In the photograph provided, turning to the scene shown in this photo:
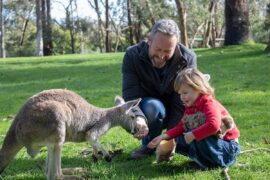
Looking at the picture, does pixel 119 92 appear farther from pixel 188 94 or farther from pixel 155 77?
pixel 188 94

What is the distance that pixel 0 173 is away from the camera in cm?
421

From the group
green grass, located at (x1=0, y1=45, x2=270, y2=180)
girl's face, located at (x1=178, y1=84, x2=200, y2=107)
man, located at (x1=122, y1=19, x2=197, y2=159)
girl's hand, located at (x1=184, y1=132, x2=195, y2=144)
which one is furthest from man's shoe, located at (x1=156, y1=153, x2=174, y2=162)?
girl's face, located at (x1=178, y1=84, x2=200, y2=107)

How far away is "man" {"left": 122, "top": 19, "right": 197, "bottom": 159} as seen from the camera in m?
4.71

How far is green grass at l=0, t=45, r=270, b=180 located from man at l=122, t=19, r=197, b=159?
0.35 meters

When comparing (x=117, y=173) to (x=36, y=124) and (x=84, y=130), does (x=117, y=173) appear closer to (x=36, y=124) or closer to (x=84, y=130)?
(x=84, y=130)

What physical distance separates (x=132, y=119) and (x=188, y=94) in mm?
653

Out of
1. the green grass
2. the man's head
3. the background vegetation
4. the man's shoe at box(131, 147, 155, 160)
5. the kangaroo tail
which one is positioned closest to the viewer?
the kangaroo tail

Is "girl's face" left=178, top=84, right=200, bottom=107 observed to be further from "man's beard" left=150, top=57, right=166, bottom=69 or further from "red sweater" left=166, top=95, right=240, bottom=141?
"man's beard" left=150, top=57, right=166, bottom=69

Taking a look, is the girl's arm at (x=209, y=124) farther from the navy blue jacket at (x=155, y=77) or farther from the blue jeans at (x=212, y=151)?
the navy blue jacket at (x=155, y=77)

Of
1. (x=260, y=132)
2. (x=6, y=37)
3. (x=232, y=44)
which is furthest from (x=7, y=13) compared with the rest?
(x=260, y=132)

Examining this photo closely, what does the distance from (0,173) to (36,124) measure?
2.30ft

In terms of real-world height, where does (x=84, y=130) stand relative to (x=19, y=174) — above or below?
above

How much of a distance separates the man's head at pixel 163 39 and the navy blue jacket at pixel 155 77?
0.73 feet

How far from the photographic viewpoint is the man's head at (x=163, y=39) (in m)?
4.29
